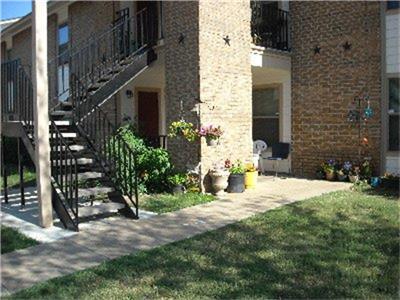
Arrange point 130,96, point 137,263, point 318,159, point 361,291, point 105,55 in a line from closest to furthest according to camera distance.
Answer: point 361,291, point 137,263, point 318,159, point 105,55, point 130,96

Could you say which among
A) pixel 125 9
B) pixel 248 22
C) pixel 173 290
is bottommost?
pixel 173 290

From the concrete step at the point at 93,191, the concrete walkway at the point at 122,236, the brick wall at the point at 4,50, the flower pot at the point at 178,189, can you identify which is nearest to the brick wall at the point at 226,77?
the flower pot at the point at 178,189

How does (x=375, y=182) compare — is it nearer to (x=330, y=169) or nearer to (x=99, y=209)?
(x=330, y=169)

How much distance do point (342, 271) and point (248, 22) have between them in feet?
22.6

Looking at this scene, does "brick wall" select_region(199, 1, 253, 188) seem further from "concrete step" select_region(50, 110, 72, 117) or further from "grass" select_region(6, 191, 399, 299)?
"grass" select_region(6, 191, 399, 299)

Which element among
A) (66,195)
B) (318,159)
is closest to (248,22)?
(318,159)

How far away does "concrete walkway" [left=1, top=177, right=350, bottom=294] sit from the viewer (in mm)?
4779

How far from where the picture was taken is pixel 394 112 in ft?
33.2

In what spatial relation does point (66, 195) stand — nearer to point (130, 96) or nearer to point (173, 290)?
point (173, 290)

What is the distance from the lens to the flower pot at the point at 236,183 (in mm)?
9211

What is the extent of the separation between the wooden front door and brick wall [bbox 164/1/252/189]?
3.80 metres

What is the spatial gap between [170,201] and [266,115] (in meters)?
5.22

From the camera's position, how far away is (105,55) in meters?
12.1

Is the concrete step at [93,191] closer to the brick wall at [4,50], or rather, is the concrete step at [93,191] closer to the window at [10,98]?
the window at [10,98]
